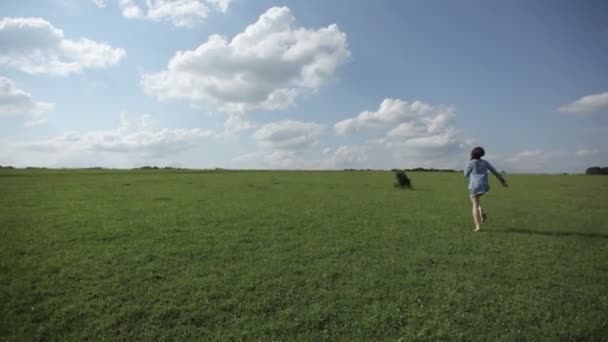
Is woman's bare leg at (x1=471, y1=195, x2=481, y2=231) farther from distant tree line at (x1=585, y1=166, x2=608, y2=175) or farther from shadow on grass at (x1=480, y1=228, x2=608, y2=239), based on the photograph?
distant tree line at (x1=585, y1=166, x2=608, y2=175)

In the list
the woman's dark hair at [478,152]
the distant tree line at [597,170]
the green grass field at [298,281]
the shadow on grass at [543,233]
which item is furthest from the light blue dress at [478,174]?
the distant tree line at [597,170]

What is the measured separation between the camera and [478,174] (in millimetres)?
14602

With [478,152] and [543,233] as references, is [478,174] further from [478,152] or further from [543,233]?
[543,233]

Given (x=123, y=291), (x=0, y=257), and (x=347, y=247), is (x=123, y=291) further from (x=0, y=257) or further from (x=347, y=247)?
(x=347, y=247)

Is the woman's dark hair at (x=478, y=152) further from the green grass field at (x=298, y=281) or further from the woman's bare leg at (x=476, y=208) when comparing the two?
the green grass field at (x=298, y=281)

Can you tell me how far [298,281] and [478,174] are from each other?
1031 centimetres

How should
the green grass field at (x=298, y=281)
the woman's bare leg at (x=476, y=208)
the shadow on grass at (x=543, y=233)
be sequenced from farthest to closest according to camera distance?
the woman's bare leg at (x=476, y=208)
the shadow on grass at (x=543, y=233)
the green grass field at (x=298, y=281)

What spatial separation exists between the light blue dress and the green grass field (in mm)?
1929

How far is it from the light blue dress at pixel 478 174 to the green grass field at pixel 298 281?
6.33ft

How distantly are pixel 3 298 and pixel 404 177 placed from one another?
37.6 metres

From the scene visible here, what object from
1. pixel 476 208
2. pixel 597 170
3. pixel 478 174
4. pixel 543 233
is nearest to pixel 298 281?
pixel 476 208

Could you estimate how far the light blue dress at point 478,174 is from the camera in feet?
47.1

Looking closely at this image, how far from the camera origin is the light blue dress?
47.1 feet

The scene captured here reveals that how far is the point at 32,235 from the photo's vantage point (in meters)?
12.9
